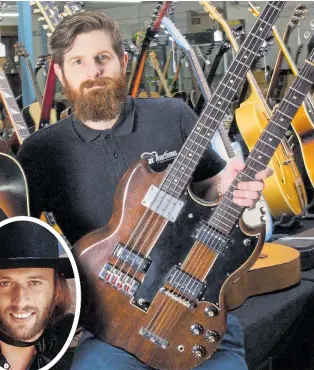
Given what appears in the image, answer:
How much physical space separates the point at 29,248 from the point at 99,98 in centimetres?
31

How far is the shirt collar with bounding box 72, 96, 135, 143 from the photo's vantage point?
1.26m

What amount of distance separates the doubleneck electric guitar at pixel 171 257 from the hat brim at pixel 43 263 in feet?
0.44

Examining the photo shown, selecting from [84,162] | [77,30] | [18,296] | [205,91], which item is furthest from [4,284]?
[205,91]

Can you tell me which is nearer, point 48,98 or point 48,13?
point 48,13

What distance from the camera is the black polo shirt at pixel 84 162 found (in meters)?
1.26

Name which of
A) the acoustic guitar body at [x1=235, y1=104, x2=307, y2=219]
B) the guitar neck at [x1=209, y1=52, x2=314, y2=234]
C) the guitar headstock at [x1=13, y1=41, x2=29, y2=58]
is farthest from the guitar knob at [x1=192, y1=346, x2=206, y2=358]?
the acoustic guitar body at [x1=235, y1=104, x2=307, y2=219]

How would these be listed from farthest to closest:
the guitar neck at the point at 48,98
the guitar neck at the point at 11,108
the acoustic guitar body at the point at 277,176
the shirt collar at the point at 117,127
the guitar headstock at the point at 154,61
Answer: the guitar headstock at the point at 154,61
the acoustic guitar body at the point at 277,176
the guitar neck at the point at 48,98
the guitar neck at the point at 11,108
the shirt collar at the point at 117,127

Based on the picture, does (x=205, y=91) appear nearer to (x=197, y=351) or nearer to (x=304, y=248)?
(x=304, y=248)

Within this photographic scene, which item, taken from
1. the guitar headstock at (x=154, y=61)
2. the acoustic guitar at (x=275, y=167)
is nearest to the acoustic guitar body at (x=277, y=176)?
the acoustic guitar at (x=275, y=167)

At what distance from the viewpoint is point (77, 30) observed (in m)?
1.14

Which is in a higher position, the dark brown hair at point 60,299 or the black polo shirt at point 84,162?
the black polo shirt at point 84,162

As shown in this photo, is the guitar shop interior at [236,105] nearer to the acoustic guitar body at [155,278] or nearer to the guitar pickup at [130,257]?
the acoustic guitar body at [155,278]

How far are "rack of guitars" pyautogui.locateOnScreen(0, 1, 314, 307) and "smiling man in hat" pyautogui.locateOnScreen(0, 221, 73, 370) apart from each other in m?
0.18

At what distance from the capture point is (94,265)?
1.15m
